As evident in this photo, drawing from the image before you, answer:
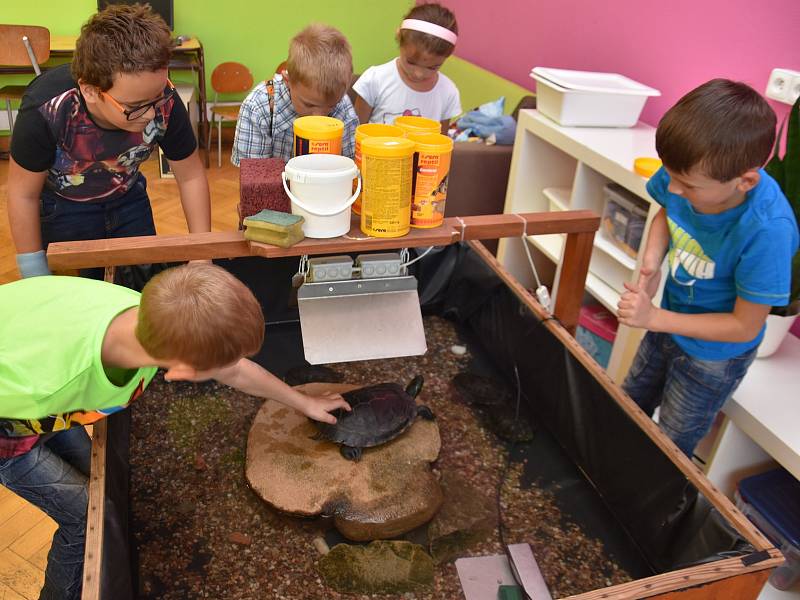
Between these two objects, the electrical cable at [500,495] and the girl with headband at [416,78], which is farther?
the girl with headband at [416,78]

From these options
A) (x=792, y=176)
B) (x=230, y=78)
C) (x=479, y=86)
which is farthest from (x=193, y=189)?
(x=230, y=78)

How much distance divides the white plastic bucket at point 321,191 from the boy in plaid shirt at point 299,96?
1.56ft

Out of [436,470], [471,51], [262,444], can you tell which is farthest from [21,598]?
[471,51]

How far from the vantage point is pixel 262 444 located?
143cm

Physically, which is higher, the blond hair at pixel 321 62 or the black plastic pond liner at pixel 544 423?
the blond hair at pixel 321 62

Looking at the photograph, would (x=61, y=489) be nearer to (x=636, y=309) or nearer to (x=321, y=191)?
(x=321, y=191)

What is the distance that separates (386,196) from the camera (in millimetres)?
1187

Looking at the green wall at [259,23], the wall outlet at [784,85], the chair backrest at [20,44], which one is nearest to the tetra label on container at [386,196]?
the wall outlet at [784,85]

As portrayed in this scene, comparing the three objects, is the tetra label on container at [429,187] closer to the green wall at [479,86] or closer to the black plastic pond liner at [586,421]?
the black plastic pond liner at [586,421]

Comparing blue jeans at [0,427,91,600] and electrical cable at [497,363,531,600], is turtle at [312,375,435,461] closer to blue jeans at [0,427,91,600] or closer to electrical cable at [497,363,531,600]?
electrical cable at [497,363,531,600]

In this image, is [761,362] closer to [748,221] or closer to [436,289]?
[748,221]

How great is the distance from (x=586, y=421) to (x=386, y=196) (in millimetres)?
710

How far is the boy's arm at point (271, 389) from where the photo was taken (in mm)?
1217

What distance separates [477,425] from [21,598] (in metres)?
1.16
